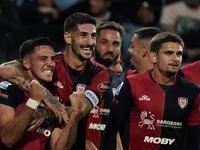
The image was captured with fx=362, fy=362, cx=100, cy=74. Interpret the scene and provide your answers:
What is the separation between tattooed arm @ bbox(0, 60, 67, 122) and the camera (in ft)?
10.7

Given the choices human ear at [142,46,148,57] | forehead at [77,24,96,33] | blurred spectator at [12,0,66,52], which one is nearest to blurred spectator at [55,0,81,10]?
blurred spectator at [12,0,66,52]

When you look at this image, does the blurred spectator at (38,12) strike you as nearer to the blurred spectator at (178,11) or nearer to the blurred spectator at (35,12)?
the blurred spectator at (35,12)

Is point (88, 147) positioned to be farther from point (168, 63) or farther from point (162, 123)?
point (168, 63)

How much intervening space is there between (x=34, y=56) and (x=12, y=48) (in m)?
2.73

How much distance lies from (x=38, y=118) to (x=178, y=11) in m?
4.04

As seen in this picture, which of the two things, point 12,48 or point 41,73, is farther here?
point 12,48

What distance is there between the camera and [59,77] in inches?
147

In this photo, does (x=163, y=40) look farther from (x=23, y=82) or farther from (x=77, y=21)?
(x=23, y=82)

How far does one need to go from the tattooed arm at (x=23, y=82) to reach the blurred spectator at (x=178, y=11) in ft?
10.9

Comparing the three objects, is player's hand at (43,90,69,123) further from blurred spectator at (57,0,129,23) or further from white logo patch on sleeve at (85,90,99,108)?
blurred spectator at (57,0,129,23)

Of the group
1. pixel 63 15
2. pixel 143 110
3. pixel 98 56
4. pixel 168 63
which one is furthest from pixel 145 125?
pixel 63 15

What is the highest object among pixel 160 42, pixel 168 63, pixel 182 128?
pixel 160 42

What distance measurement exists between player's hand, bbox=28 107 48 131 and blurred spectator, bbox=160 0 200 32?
3469 millimetres

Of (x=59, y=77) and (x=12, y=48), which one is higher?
(x=12, y=48)
